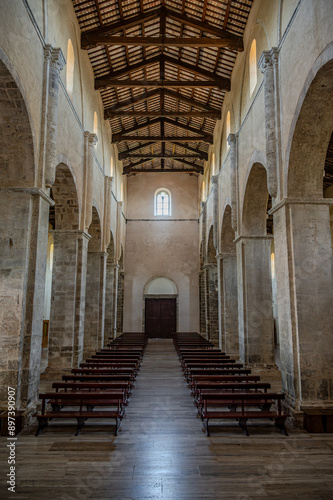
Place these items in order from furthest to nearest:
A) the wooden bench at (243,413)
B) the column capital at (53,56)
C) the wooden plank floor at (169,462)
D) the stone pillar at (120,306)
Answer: the stone pillar at (120,306)
the column capital at (53,56)
the wooden bench at (243,413)
the wooden plank floor at (169,462)

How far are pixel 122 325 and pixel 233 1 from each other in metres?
21.0

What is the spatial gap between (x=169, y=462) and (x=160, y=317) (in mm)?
21563

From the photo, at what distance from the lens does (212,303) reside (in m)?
21.8

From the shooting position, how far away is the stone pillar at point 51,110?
8734mm

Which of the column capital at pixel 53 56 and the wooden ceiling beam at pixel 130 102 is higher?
the wooden ceiling beam at pixel 130 102

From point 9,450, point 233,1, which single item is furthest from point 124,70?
point 9,450

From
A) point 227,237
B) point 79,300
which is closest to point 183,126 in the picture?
point 227,237

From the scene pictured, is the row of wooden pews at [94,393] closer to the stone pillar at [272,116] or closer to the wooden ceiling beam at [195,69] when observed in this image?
the stone pillar at [272,116]

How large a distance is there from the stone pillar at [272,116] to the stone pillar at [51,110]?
5.17 m

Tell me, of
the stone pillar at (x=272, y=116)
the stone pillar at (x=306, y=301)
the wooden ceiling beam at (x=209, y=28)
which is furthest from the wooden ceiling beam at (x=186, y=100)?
the stone pillar at (x=306, y=301)

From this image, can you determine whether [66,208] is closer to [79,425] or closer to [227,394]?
[79,425]

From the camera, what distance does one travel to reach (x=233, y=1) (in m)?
11.8

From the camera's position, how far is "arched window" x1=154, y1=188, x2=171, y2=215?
2859 cm

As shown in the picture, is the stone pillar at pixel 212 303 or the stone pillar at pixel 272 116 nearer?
the stone pillar at pixel 272 116
